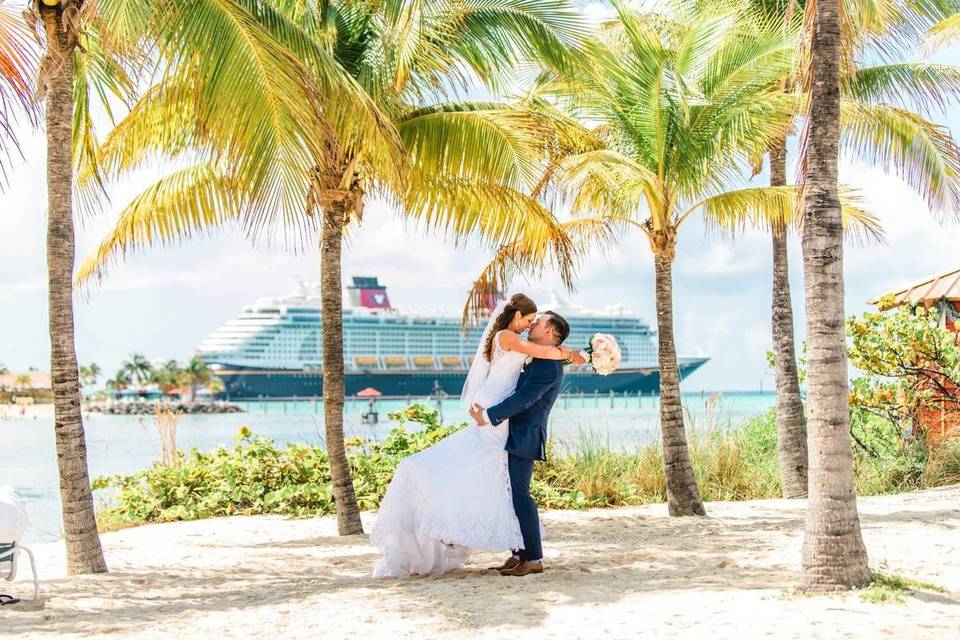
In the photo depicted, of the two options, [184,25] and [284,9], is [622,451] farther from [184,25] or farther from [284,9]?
[184,25]

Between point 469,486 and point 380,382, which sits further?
point 380,382

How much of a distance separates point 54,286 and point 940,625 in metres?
4.85

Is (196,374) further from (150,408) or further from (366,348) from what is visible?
(366,348)

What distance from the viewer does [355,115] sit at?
6.28 meters

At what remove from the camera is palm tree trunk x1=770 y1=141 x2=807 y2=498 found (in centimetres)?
958

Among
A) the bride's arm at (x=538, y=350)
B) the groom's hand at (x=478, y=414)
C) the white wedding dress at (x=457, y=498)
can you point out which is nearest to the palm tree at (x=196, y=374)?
the white wedding dress at (x=457, y=498)

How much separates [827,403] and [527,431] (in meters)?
1.52

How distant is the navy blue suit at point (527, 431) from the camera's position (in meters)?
5.19

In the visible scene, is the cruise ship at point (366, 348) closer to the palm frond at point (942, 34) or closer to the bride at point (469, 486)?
the palm frond at point (942, 34)

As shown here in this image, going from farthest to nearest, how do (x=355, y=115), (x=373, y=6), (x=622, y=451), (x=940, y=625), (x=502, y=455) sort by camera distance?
(x=622, y=451), (x=373, y=6), (x=355, y=115), (x=502, y=455), (x=940, y=625)

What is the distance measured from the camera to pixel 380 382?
211 feet

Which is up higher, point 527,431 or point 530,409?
point 530,409

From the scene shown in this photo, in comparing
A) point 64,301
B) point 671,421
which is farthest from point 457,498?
point 671,421

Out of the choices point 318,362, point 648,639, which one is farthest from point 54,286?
point 318,362
